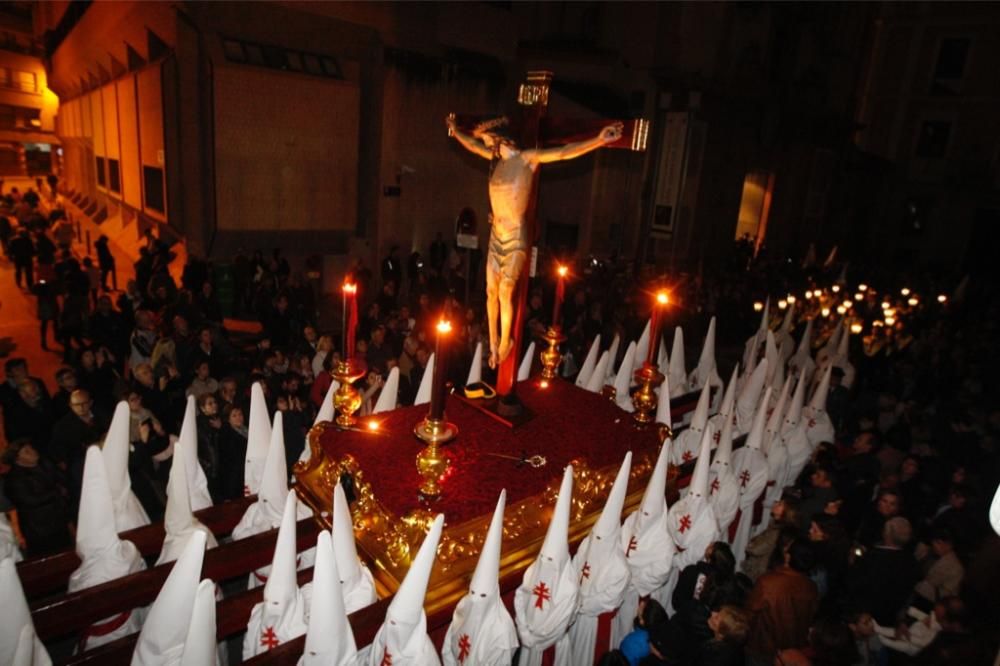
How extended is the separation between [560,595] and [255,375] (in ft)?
14.6

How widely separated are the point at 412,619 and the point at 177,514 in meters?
1.81

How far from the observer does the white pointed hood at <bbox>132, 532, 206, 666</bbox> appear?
3016mm

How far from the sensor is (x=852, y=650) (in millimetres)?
3746

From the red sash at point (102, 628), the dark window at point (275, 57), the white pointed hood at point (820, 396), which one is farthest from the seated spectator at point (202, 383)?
the dark window at point (275, 57)

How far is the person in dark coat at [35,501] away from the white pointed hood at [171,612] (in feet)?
8.49

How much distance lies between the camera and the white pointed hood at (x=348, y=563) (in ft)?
11.5

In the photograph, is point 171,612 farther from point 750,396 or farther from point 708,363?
point 708,363

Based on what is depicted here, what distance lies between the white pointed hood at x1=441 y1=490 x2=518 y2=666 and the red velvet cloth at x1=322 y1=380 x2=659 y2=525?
56 centimetres

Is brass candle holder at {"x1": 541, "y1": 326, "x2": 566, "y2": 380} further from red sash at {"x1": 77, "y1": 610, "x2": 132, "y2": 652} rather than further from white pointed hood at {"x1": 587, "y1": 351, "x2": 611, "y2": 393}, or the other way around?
red sash at {"x1": 77, "y1": 610, "x2": 132, "y2": 652}

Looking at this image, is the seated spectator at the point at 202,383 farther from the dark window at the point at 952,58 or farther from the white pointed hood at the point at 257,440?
the dark window at the point at 952,58

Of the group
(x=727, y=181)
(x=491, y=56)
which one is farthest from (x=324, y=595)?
(x=727, y=181)

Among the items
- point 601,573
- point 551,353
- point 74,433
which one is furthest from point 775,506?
point 74,433

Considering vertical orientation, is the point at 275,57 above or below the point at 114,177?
above

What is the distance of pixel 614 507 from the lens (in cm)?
414
